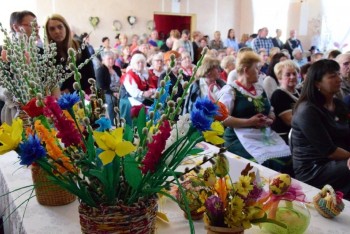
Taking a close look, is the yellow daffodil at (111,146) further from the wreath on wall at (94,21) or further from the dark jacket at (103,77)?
the wreath on wall at (94,21)

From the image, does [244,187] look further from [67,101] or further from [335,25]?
[335,25]

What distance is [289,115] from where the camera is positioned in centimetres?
295

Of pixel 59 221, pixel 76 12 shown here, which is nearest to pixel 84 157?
pixel 59 221

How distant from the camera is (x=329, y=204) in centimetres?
125

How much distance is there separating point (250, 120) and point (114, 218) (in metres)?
1.92

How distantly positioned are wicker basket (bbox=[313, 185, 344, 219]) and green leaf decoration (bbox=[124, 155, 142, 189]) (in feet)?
2.40

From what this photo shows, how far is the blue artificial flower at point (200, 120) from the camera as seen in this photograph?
813 millimetres

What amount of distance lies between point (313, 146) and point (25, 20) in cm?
191

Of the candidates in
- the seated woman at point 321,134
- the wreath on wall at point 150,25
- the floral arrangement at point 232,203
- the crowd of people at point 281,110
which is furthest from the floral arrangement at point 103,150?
the wreath on wall at point 150,25

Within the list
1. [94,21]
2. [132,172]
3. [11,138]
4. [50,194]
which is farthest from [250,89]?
[94,21]

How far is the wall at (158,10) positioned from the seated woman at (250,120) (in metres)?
7.35

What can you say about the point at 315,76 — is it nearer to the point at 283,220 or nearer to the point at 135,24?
the point at 283,220

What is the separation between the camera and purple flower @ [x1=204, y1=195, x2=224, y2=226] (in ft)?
3.30

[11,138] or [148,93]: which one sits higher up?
[11,138]
